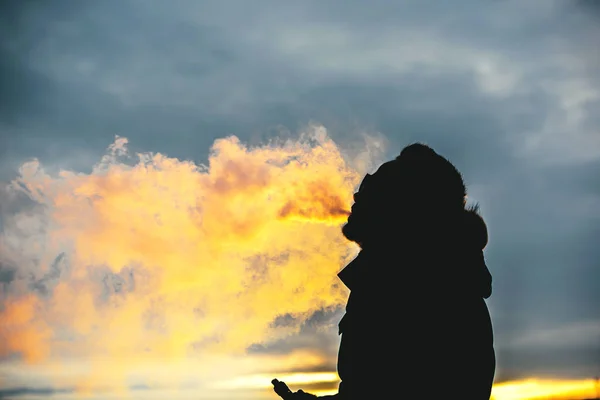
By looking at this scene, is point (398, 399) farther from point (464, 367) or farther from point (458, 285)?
point (458, 285)

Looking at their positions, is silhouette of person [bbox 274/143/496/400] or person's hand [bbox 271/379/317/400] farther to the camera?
person's hand [bbox 271/379/317/400]

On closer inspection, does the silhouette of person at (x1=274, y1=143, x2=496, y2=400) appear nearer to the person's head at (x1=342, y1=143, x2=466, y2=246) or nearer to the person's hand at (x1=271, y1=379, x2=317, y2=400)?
the person's head at (x1=342, y1=143, x2=466, y2=246)

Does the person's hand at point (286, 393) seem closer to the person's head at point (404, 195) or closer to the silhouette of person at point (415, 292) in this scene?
the silhouette of person at point (415, 292)

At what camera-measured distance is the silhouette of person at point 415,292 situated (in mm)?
4625

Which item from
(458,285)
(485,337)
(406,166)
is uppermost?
(406,166)

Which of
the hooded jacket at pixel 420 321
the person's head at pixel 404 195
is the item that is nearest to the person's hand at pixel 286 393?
the hooded jacket at pixel 420 321

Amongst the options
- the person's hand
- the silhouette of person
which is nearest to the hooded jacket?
the silhouette of person

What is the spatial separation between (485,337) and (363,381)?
902 millimetres

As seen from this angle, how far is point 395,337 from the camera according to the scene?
15.2ft

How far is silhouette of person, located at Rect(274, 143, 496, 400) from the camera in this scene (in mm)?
4625

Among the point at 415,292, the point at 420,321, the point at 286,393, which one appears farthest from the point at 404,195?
the point at 286,393

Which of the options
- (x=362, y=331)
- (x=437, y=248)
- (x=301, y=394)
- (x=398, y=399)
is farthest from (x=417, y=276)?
(x=301, y=394)

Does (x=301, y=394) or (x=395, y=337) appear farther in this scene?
(x=301, y=394)

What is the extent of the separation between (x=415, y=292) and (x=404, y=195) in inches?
26.3
